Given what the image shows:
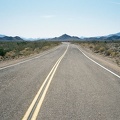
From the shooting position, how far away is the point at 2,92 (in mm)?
8875

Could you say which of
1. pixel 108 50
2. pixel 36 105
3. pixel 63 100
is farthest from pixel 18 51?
pixel 36 105

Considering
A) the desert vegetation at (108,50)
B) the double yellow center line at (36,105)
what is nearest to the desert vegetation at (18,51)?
the desert vegetation at (108,50)

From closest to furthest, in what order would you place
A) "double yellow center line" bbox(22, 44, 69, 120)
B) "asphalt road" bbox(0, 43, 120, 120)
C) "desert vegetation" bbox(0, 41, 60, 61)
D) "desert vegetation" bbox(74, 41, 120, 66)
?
"double yellow center line" bbox(22, 44, 69, 120), "asphalt road" bbox(0, 43, 120, 120), "desert vegetation" bbox(74, 41, 120, 66), "desert vegetation" bbox(0, 41, 60, 61)

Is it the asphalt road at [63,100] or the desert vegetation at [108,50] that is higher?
the asphalt road at [63,100]

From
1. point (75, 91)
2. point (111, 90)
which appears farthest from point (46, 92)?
point (111, 90)

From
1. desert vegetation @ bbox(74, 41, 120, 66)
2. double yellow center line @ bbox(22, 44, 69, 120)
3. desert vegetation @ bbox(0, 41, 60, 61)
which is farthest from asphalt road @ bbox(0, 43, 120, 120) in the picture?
desert vegetation @ bbox(0, 41, 60, 61)

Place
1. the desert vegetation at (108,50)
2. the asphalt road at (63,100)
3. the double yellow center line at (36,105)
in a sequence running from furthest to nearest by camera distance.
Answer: the desert vegetation at (108,50)
the asphalt road at (63,100)
the double yellow center line at (36,105)

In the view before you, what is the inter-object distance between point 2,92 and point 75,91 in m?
2.72

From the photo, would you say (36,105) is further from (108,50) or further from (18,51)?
(18,51)

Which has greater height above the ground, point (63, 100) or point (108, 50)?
point (63, 100)

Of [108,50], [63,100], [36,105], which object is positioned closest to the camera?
[36,105]

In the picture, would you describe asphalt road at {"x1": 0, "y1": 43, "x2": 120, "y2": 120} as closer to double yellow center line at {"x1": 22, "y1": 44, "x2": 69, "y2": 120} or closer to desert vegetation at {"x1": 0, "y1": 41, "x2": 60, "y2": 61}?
double yellow center line at {"x1": 22, "y1": 44, "x2": 69, "y2": 120}

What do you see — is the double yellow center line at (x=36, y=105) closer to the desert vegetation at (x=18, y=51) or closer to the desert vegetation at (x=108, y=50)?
the desert vegetation at (x=108, y=50)

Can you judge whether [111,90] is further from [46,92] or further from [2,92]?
[2,92]
